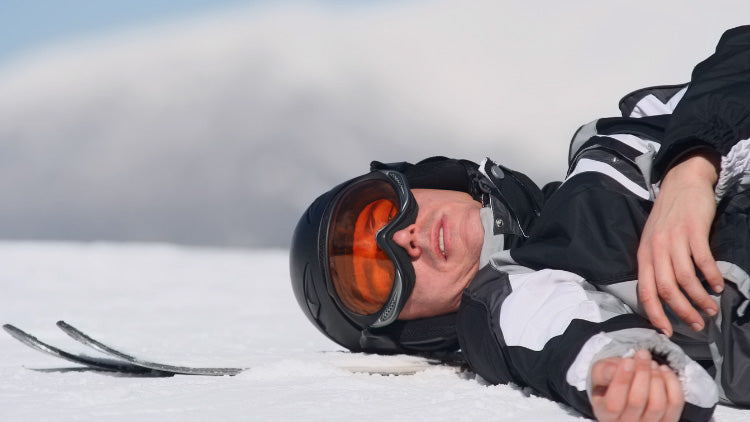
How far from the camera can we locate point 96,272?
4871mm

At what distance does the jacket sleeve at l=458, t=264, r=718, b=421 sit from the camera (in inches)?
54.9

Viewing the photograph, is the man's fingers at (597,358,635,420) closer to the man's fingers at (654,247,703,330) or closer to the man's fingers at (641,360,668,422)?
Answer: the man's fingers at (641,360,668,422)

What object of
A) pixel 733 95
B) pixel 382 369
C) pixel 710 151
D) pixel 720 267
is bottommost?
pixel 382 369

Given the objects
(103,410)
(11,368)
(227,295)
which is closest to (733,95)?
(103,410)

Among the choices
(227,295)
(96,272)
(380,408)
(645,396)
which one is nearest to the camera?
(645,396)

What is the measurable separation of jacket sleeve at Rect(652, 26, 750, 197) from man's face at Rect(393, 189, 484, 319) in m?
0.72

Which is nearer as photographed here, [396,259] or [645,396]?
[645,396]

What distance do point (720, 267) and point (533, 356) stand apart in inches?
16.2

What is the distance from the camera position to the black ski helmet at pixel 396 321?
2.40 metres

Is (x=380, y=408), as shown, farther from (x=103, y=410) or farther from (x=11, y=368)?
(x=11, y=368)

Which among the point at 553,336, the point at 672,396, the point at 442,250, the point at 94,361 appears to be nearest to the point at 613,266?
the point at 553,336

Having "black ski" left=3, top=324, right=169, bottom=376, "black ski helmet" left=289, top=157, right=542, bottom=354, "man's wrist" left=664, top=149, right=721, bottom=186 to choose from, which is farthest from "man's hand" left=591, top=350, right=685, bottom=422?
"black ski" left=3, top=324, right=169, bottom=376

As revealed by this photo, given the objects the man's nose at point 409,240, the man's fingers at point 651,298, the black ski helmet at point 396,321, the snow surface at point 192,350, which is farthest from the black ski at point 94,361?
the man's fingers at point 651,298

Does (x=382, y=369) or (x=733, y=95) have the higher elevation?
(x=733, y=95)
